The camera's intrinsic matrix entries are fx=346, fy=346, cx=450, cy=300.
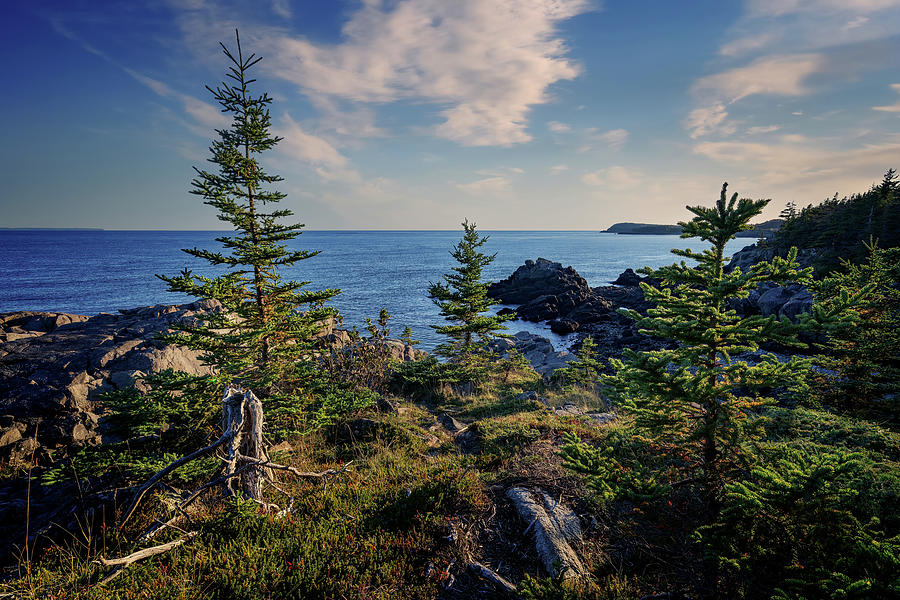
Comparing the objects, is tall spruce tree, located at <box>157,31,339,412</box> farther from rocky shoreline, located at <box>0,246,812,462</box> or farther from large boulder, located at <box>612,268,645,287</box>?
large boulder, located at <box>612,268,645,287</box>

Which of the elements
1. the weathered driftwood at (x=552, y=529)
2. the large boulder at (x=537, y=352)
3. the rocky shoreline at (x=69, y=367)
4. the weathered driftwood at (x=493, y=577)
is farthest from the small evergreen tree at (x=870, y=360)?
the large boulder at (x=537, y=352)

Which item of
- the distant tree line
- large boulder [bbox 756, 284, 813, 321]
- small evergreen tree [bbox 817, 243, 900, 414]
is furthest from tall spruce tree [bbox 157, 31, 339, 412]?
the distant tree line

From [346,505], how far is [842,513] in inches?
242

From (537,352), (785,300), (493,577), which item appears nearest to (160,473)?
(493,577)

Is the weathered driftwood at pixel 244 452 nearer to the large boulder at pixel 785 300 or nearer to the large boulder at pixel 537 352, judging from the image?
the large boulder at pixel 537 352

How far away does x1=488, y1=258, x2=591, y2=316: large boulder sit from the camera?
48.7 m

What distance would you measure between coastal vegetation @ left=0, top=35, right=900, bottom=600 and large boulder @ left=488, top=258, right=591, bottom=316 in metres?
40.5

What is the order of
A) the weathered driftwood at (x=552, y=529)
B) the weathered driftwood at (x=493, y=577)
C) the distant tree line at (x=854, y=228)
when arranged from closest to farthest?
1. the weathered driftwood at (x=493, y=577)
2. the weathered driftwood at (x=552, y=529)
3. the distant tree line at (x=854, y=228)

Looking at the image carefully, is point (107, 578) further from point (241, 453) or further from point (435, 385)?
point (435, 385)

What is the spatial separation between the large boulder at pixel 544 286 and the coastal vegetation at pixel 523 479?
133 ft

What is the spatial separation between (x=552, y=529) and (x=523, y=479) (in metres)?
1.37

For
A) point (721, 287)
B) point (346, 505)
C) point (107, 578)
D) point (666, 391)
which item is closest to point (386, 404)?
point (346, 505)

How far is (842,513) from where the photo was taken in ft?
11.1

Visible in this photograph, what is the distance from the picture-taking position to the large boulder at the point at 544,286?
48.7 metres
